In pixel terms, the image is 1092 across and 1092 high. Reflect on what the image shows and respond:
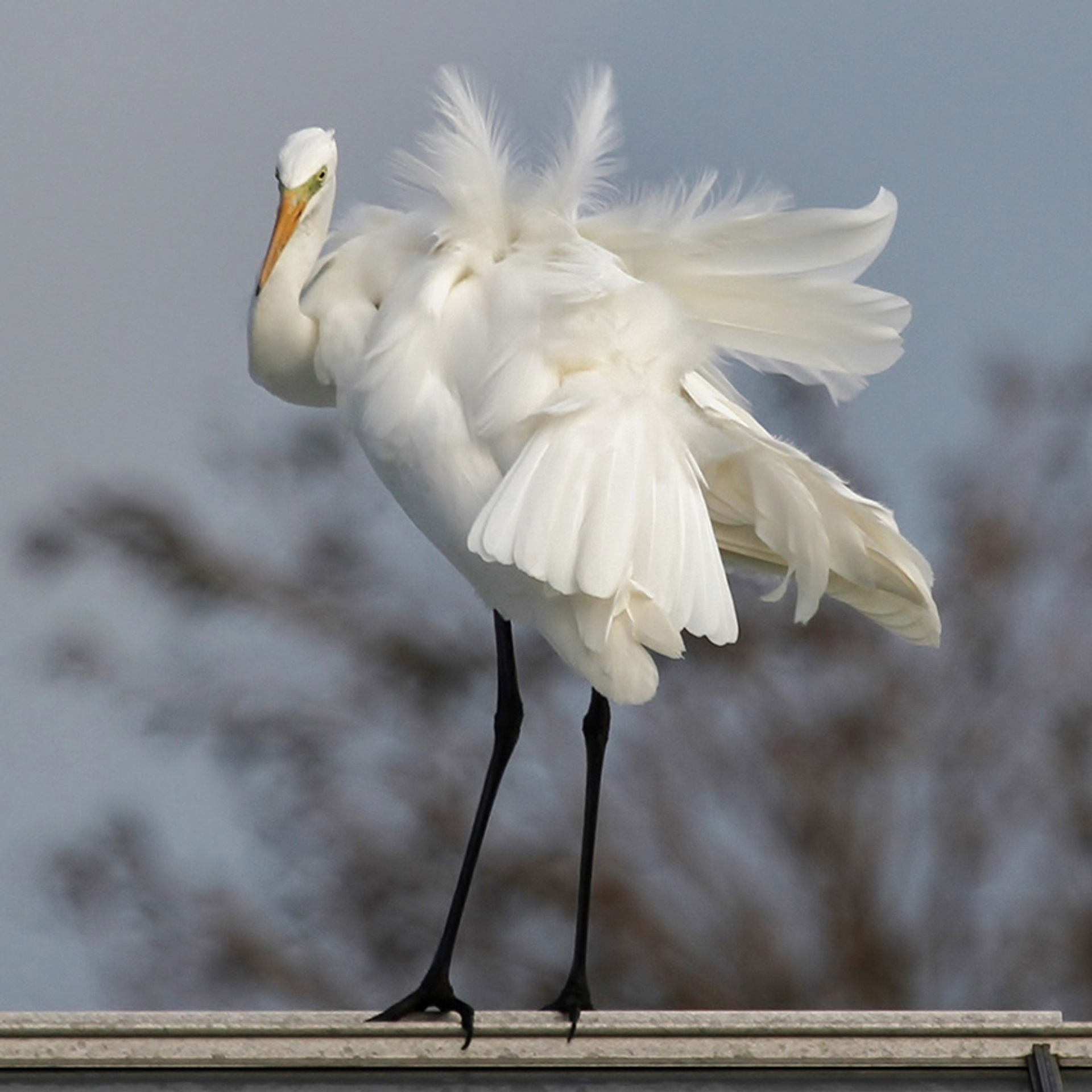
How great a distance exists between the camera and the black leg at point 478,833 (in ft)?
12.3

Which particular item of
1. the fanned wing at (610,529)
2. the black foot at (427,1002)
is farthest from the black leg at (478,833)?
the fanned wing at (610,529)

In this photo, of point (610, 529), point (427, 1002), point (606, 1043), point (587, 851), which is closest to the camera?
point (606, 1043)

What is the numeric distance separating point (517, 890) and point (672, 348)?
600 centimetres

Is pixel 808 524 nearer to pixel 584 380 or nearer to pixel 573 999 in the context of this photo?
pixel 584 380

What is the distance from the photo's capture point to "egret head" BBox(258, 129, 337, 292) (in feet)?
13.7

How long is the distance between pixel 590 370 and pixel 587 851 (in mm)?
1026

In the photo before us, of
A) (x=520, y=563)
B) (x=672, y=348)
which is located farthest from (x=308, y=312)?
(x=520, y=563)

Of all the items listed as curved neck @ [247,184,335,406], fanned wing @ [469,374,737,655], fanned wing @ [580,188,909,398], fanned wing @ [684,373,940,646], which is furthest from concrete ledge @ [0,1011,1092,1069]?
curved neck @ [247,184,335,406]

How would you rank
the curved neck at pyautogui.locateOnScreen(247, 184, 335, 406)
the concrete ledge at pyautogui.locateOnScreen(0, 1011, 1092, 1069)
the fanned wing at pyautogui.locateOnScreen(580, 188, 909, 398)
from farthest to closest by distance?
the curved neck at pyautogui.locateOnScreen(247, 184, 335, 406), the fanned wing at pyautogui.locateOnScreen(580, 188, 909, 398), the concrete ledge at pyautogui.locateOnScreen(0, 1011, 1092, 1069)

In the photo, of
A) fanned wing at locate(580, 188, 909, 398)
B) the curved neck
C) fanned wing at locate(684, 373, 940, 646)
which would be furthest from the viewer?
the curved neck

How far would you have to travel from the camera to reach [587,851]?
13.1 ft

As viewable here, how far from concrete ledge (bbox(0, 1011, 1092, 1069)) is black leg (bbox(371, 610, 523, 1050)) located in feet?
2.91

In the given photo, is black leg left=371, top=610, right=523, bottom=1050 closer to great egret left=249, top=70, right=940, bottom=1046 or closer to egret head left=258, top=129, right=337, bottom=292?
great egret left=249, top=70, right=940, bottom=1046

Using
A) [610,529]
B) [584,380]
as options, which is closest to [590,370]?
[584,380]
